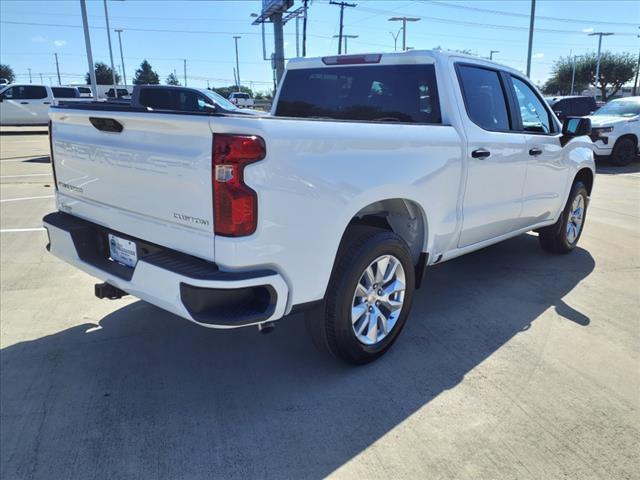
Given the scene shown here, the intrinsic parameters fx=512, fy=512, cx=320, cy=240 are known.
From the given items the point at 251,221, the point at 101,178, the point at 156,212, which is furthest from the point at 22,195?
the point at 251,221

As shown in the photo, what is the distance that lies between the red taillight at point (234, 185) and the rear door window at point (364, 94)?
179 cm

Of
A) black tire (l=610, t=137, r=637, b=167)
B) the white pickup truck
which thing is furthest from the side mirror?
black tire (l=610, t=137, r=637, b=167)

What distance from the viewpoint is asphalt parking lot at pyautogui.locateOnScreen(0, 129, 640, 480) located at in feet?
8.02

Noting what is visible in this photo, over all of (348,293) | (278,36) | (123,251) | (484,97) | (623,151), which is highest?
(278,36)

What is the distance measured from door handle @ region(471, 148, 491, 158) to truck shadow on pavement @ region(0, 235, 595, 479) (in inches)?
49.5

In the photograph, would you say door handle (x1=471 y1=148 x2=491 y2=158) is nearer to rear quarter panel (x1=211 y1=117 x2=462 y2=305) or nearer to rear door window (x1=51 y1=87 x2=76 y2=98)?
rear quarter panel (x1=211 y1=117 x2=462 y2=305)

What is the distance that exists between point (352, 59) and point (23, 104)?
24.1 metres

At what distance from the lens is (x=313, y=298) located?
2705 mm

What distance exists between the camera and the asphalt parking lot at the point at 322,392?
96.2 inches

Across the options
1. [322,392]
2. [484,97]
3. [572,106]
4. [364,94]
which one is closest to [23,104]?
→ [572,106]

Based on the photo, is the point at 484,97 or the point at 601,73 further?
the point at 601,73

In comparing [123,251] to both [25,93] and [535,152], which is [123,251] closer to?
[535,152]

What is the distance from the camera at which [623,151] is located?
1321 cm

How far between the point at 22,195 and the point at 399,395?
7.75 meters
